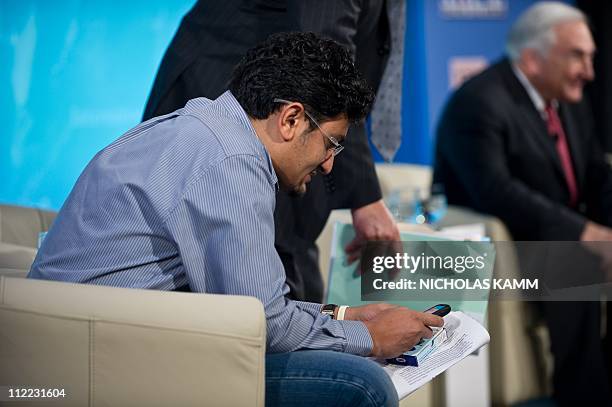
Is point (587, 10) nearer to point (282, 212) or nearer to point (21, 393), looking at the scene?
point (282, 212)

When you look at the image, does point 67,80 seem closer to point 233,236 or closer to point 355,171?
point 355,171

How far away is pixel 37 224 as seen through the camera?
2.40 metres

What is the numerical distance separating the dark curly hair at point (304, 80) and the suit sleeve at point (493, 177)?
188cm

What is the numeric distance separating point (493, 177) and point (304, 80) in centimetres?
201

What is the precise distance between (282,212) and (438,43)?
327cm

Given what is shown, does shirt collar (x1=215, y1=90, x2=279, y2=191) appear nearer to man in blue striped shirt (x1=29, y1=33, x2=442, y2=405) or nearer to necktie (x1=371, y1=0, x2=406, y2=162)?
man in blue striped shirt (x1=29, y1=33, x2=442, y2=405)

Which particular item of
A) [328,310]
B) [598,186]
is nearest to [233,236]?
[328,310]

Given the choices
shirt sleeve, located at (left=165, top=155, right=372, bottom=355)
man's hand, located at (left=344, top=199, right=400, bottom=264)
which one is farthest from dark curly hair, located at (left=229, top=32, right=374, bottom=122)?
man's hand, located at (left=344, top=199, right=400, bottom=264)

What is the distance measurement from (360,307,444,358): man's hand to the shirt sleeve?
0.61 feet

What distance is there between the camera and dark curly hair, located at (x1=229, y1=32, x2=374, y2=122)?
1.64m

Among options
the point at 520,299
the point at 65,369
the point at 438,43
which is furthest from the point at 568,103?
the point at 65,369

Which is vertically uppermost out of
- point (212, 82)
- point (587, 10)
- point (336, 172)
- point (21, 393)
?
point (587, 10)

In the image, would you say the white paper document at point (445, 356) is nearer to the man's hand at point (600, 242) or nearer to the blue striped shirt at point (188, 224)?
the blue striped shirt at point (188, 224)

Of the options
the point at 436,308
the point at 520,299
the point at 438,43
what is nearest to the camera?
the point at 436,308
